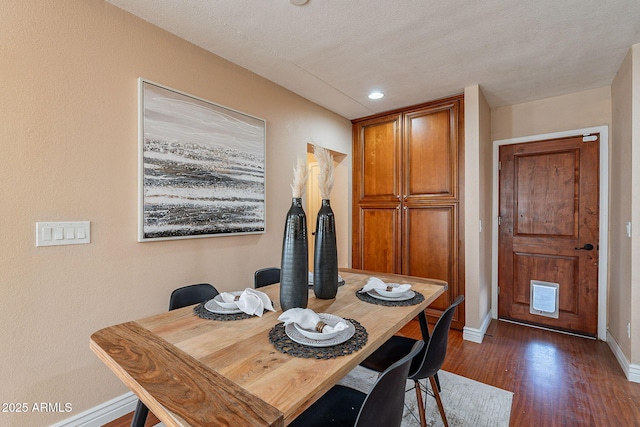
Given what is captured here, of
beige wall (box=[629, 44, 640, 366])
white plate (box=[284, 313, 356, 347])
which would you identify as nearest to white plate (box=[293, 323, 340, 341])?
white plate (box=[284, 313, 356, 347])

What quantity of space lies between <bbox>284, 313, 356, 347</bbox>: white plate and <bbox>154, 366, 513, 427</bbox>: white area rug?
1007 millimetres

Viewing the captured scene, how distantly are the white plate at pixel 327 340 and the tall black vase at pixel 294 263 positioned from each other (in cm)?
16

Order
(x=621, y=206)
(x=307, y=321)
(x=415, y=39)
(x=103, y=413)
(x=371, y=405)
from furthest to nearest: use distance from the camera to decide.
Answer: (x=621, y=206), (x=415, y=39), (x=103, y=413), (x=307, y=321), (x=371, y=405)

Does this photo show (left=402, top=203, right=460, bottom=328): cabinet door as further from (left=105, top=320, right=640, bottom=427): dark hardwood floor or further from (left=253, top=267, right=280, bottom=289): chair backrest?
(left=253, top=267, right=280, bottom=289): chair backrest

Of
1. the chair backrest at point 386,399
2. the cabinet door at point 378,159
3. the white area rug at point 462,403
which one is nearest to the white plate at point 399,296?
the chair backrest at point 386,399

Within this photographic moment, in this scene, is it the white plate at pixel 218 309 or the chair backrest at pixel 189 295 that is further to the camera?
the chair backrest at pixel 189 295

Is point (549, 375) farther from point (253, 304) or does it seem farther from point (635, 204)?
point (253, 304)

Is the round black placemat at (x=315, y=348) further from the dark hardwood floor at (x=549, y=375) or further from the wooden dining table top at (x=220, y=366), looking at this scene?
the dark hardwood floor at (x=549, y=375)

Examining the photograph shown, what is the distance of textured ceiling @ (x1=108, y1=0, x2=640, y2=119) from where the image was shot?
1782 millimetres

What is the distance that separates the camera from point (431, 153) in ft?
10.9

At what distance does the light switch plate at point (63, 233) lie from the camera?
1.53 metres

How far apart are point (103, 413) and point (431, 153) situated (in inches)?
138

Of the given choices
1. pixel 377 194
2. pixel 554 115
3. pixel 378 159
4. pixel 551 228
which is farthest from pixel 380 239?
pixel 554 115

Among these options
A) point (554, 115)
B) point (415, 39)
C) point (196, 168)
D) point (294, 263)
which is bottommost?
point (294, 263)
